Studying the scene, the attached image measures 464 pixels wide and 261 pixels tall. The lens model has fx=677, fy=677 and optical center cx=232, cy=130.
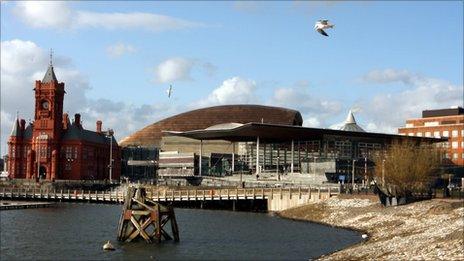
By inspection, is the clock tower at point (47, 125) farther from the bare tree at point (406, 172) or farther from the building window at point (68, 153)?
the bare tree at point (406, 172)

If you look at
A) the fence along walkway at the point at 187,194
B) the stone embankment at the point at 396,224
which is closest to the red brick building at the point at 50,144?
the fence along walkway at the point at 187,194

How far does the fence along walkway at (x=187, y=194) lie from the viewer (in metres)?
90.9

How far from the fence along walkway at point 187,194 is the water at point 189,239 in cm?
→ 1145

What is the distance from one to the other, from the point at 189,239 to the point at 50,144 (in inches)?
4335

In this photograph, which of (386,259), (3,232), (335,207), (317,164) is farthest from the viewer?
(317,164)

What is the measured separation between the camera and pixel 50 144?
520 ft

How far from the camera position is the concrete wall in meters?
86.6

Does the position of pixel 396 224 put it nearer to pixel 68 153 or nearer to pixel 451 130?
pixel 68 153

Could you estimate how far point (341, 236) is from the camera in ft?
190

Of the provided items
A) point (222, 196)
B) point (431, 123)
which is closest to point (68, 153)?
point (222, 196)

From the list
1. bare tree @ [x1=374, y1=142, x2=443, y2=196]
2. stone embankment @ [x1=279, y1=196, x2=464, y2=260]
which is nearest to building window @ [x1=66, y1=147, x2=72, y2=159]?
stone embankment @ [x1=279, y1=196, x2=464, y2=260]

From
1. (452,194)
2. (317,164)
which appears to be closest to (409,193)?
(452,194)

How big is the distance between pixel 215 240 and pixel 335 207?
26740mm

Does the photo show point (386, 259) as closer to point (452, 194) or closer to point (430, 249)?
point (430, 249)
